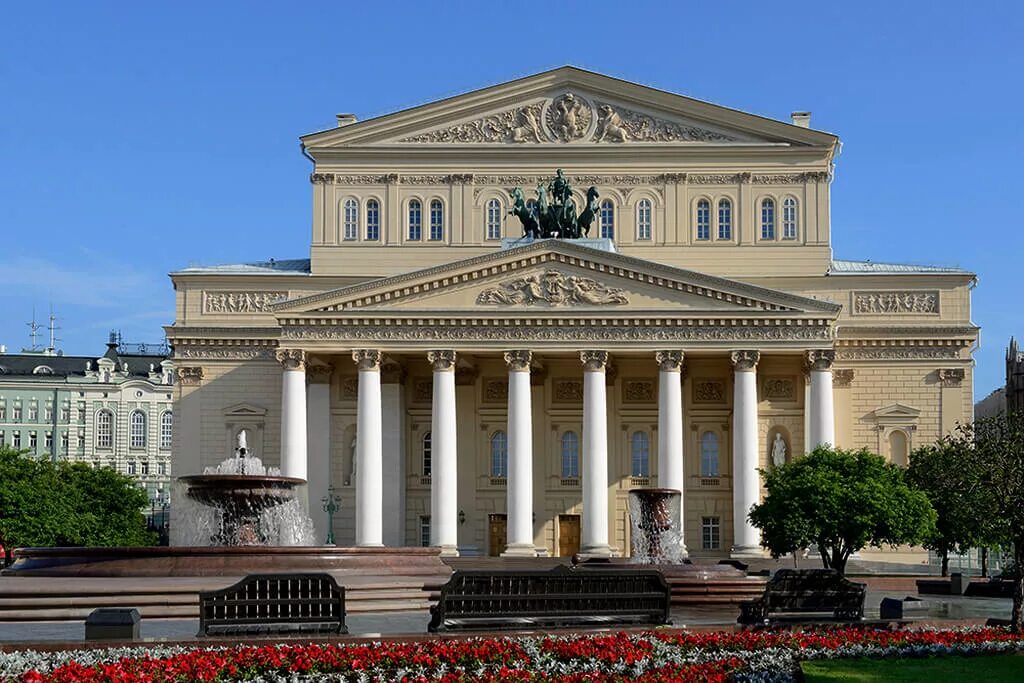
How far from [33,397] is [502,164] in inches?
2935

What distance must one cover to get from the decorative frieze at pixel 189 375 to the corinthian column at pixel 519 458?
15.4 metres

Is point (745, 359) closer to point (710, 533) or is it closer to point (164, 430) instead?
point (710, 533)

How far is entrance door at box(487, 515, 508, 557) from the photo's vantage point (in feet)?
215

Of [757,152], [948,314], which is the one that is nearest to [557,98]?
[757,152]

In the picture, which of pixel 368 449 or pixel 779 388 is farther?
pixel 779 388

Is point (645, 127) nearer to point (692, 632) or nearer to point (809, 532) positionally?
point (809, 532)

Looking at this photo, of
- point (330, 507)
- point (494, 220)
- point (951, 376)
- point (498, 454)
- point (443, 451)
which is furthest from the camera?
point (494, 220)

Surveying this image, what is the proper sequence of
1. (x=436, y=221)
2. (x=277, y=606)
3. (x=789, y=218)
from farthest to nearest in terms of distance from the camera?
1. (x=436, y=221)
2. (x=789, y=218)
3. (x=277, y=606)

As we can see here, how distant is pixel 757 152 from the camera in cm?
6881

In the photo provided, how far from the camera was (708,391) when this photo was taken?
6619 cm

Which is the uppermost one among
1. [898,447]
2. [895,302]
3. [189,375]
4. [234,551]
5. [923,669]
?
[895,302]

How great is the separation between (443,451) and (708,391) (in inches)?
493

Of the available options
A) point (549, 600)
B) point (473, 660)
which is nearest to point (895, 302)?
point (549, 600)

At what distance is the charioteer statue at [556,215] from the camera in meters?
63.9
